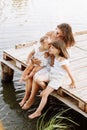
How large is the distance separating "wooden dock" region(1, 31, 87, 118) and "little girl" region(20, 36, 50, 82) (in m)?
0.46

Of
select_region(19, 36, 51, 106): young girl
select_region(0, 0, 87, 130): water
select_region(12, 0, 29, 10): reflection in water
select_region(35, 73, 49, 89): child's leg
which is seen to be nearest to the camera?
select_region(35, 73, 49, 89): child's leg

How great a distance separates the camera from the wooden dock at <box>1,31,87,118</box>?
17.3ft

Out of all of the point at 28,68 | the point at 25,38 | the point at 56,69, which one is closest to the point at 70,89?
the point at 56,69

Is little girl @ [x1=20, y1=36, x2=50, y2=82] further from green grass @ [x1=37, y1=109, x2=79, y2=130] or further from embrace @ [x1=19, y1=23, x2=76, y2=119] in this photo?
green grass @ [x1=37, y1=109, x2=79, y2=130]

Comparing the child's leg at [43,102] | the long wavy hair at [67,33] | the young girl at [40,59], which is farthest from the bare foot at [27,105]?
the long wavy hair at [67,33]

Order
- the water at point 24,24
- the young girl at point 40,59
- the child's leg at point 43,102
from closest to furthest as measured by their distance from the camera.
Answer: the child's leg at point 43,102, the young girl at point 40,59, the water at point 24,24

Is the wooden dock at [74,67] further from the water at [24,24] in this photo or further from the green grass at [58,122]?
the water at [24,24]

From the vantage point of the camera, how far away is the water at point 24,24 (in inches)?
234

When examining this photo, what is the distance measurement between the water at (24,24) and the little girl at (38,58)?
671mm

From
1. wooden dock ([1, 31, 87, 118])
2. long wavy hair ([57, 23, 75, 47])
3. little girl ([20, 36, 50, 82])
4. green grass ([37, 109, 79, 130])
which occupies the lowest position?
green grass ([37, 109, 79, 130])

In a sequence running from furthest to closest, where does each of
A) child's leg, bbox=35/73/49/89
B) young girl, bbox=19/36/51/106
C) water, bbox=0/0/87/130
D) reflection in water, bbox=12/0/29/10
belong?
reflection in water, bbox=12/0/29/10 < water, bbox=0/0/87/130 < young girl, bbox=19/36/51/106 < child's leg, bbox=35/73/49/89

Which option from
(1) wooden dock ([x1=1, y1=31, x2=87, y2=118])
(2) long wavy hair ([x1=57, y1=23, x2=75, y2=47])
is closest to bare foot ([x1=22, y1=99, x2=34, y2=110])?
(1) wooden dock ([x1=1, y1=31, x2=87, y2=118])

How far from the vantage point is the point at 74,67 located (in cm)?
629

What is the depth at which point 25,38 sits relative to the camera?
10.1m
